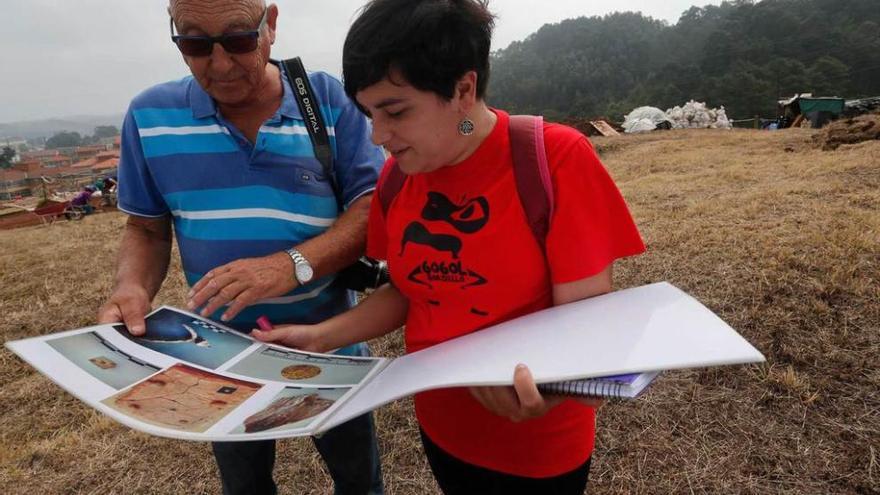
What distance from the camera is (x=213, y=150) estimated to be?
1.27m

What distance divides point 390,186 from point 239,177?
0.40 m

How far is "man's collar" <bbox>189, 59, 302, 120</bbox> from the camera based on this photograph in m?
1.28

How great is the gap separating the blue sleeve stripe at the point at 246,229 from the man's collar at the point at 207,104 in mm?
262

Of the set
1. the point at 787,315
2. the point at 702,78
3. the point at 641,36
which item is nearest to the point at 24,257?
the point at 787,315

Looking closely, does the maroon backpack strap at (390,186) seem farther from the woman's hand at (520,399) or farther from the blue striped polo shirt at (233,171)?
the woman's hand at (520,399)

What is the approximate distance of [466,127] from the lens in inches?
39.3

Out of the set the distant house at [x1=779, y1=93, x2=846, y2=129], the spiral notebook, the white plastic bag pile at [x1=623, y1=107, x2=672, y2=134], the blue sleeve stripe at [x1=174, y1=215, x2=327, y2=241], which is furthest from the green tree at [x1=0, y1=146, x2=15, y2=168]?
the spiral notebook

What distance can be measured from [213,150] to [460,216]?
2.22 ft

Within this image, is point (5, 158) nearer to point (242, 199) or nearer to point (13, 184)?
point (13, 184)

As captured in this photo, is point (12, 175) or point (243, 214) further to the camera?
point (12, 175)

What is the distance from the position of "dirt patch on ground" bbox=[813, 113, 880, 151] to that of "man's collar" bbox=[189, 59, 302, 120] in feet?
29.1

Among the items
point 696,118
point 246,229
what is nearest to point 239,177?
point 246,229

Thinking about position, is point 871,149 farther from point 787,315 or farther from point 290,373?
point 290,373

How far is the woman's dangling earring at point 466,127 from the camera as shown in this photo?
995mm
